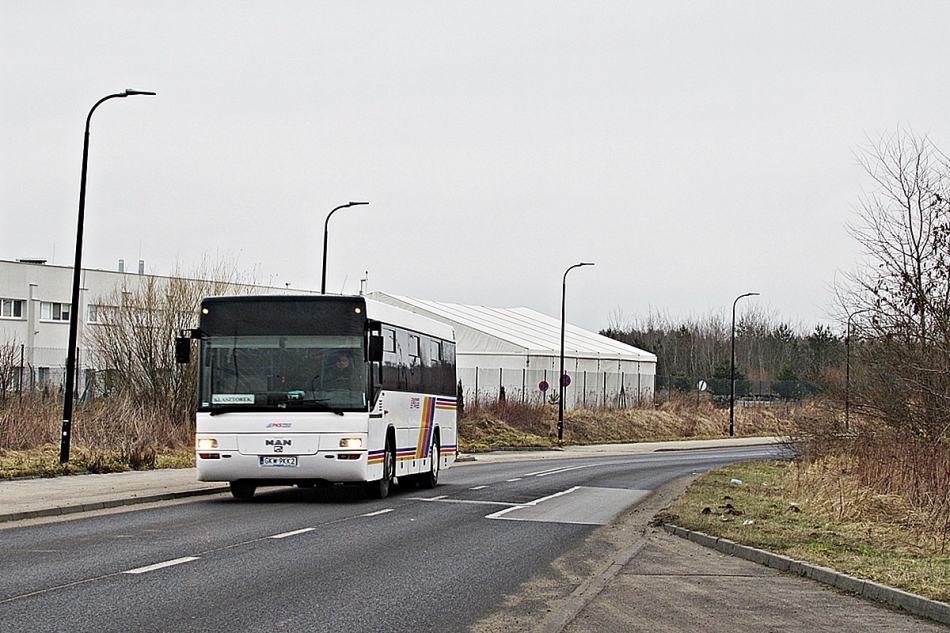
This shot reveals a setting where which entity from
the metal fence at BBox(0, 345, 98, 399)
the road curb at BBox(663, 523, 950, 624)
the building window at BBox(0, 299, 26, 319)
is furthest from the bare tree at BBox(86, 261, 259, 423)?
the building window at BBox(0, 299, 26, 319)

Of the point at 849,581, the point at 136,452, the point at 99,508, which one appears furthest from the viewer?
the point at 136,452

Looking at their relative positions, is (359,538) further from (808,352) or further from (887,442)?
(808,352)

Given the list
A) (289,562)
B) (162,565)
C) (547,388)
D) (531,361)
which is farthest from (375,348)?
(531,361)

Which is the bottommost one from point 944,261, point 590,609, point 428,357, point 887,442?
point 590,609

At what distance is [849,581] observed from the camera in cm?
1102

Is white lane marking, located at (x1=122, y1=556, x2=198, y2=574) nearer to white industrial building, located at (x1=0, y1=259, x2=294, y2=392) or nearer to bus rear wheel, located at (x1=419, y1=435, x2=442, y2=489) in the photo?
bus rear wheel, located at (x1=419, y1=435, x2=442, y2=489)

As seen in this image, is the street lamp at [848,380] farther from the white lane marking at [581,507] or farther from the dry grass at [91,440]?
the dry grass at [91,440]

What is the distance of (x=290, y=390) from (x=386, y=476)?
265 cm

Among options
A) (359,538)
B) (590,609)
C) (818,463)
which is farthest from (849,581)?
(818,463)

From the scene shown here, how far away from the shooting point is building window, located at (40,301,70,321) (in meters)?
64.3

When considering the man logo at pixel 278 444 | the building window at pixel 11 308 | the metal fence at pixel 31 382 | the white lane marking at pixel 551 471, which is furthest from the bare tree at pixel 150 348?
the building window at pixel 11 308

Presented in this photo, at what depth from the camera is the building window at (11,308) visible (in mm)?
62375

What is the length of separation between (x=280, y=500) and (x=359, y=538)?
244 inches

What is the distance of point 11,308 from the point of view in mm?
62719
